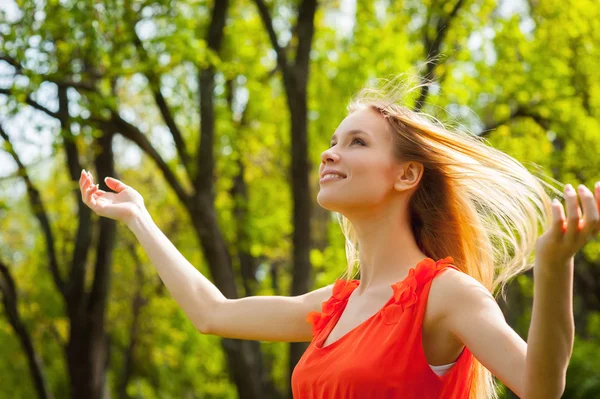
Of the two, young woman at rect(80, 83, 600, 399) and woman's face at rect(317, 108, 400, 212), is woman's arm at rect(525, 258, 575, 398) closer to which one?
young woman at rect(80, 83, 600, 399)

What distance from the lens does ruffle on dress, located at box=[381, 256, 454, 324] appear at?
2.56 meters

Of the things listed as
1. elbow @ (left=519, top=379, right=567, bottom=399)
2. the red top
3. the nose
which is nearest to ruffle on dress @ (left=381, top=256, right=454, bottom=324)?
the red top

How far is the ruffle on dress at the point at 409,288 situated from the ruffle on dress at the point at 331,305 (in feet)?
1.10

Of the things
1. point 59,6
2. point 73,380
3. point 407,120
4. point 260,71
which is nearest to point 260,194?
point 260,71

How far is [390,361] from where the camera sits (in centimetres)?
246

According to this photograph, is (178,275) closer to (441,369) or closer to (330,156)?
(330,156)

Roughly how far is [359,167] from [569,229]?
105cm

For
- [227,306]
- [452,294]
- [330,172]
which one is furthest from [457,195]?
[227,306]

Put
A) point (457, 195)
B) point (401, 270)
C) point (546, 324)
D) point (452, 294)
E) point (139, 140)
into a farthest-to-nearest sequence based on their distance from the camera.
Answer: point (139, 140)
point (457, 195)
point (401, 270)
point (452, 294)
point (546, 324)

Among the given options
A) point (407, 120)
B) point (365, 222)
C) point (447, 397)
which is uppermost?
point (407, 120)

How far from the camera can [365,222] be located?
9.29 feet

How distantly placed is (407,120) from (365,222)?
37 cm

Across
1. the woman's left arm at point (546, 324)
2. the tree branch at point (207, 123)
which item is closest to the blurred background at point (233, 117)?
the tree branch at point (207, 123)

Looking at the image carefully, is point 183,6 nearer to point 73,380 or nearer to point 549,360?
point 73,380
